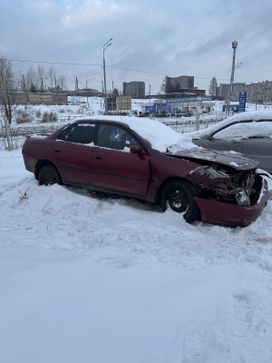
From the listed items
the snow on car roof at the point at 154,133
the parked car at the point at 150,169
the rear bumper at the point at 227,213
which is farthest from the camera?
the snow on car roof at the point at 154,133

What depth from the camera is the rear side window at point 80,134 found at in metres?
6.46

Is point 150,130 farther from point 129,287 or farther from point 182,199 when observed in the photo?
point 129,287

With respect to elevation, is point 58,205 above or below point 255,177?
below

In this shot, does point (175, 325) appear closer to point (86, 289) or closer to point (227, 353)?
point (227, 353)

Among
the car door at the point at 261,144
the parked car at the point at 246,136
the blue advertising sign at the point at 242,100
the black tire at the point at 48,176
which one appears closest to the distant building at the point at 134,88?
the blue advertising sign at the point at 242,100

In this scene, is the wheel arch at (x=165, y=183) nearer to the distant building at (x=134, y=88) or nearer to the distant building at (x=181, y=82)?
the distant building at (x=181, y=82)

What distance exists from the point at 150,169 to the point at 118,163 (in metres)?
0.57

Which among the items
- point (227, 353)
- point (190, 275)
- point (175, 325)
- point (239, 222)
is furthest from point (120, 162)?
point (227, 353)

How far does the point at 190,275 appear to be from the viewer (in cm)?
395

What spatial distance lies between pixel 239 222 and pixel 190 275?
1401mm

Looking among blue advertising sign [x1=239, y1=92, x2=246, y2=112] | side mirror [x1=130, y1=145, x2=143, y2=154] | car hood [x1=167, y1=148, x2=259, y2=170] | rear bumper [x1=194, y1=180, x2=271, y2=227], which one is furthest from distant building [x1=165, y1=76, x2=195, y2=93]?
rear bumper [x1=194, y1=180, x2=271, y2=227]

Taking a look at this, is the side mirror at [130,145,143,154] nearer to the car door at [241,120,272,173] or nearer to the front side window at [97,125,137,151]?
the front side window at [97,125,137,151]

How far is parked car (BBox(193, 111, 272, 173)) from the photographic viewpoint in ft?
28.2

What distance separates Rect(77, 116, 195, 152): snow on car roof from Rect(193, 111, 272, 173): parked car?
96.8 inches
